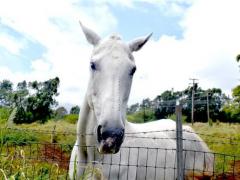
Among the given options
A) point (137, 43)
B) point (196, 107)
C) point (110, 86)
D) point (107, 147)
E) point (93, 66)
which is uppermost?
point (196, 107)

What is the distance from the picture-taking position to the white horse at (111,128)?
4266 mm

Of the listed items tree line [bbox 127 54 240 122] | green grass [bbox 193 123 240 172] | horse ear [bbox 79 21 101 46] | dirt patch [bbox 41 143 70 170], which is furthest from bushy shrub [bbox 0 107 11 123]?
tree line [bbox 127 54 240 122]

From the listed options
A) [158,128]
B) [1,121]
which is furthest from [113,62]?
[158,128]

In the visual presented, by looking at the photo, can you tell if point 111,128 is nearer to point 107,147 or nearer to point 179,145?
point 107,147

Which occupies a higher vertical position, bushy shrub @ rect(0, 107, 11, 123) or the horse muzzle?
bushy shrub @ rect(0, 107, 11, 123)

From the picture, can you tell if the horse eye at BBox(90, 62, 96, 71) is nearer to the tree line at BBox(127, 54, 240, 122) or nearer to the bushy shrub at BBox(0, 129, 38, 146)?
the bushy shrub at BBox(0, 129, 38, 146)

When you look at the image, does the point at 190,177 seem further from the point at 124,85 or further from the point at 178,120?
the point at 124,85

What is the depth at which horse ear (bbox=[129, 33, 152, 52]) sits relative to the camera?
18.3 ft

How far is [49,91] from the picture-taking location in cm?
5684

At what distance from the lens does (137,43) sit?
565 centimetres

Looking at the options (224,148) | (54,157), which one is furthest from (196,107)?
(54,157)

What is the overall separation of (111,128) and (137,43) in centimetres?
182

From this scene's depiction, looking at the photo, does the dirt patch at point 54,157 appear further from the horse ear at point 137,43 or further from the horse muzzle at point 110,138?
the horse ear at point 137,43

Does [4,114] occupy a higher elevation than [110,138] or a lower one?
higher
